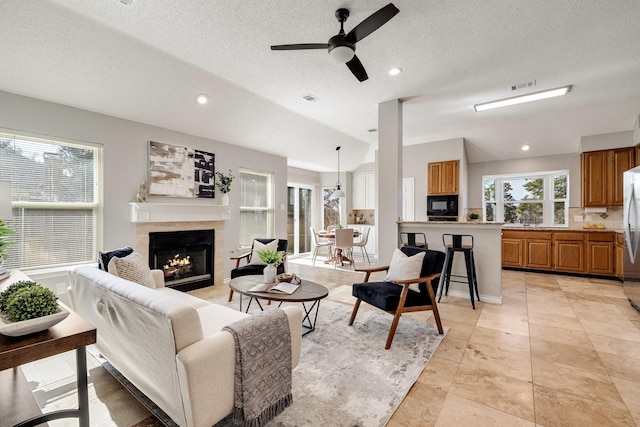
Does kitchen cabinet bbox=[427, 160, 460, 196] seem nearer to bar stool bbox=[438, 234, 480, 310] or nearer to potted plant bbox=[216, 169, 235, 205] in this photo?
bar stool bbox=[438, 234, 480, 310]

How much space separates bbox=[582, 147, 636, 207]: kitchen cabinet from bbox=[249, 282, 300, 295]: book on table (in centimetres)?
616

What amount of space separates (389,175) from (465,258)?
1.55 metres

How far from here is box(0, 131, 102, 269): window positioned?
3081 mm

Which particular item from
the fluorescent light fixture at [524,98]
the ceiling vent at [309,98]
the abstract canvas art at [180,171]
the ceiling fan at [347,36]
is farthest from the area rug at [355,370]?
the fluorescent light fixture at [524,98]

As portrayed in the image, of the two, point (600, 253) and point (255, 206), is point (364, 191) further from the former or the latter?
point (600, 253)

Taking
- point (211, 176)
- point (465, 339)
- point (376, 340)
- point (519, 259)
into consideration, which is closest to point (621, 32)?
point (465, 339)

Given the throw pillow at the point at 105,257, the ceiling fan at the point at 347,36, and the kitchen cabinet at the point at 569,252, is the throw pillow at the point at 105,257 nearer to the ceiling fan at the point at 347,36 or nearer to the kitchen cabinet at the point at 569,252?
the ceiling fan at the point at 347,36

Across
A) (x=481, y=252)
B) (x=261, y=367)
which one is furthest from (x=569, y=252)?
(x=261, y=367)

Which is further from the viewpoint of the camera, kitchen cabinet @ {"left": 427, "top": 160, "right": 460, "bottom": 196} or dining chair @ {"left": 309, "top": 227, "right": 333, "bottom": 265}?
dining chair @ {"left": 309, "top": 227, "right": 333, "bottom": 265}

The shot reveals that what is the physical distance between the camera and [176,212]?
168 inches

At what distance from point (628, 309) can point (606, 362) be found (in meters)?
2.01

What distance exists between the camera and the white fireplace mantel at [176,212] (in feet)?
12.6

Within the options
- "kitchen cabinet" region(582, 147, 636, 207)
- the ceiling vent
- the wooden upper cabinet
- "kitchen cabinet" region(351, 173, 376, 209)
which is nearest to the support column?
the ceiling vent

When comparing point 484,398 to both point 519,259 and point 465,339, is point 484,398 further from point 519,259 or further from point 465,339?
point 519,259
